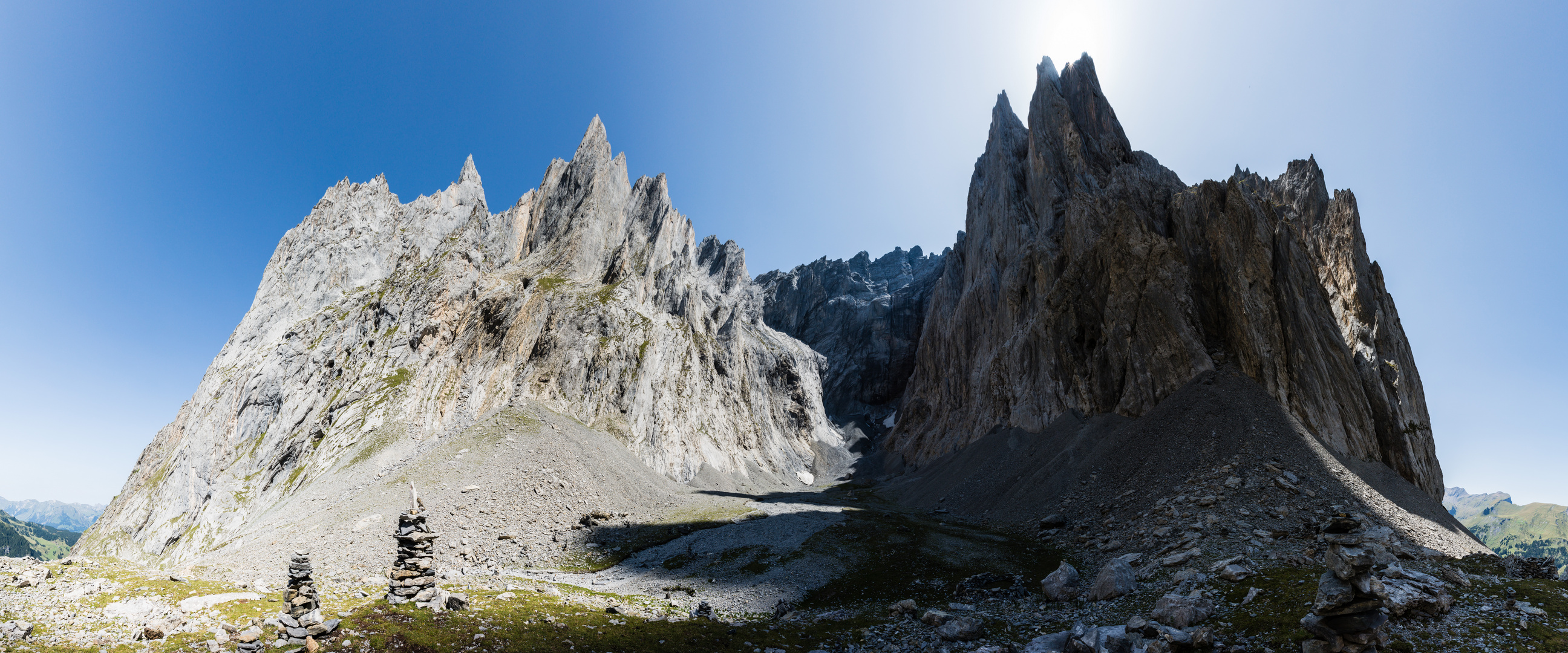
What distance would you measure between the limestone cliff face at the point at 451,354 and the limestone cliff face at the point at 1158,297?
49.7 metres

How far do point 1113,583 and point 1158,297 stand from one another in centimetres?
4968

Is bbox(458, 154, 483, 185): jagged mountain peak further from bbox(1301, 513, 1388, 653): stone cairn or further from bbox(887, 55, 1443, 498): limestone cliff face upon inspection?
bbox(1301, 513, 1388, 653): stone cairn

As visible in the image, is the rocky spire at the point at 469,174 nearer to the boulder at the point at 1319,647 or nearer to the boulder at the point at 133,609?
the boulder at the point at 133,609

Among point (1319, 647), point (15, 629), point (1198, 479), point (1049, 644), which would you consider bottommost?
point (1049, 644)

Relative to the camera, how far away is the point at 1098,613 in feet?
84.2

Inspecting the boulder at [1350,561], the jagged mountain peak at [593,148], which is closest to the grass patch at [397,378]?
the jagged mountain peak at [593,148]

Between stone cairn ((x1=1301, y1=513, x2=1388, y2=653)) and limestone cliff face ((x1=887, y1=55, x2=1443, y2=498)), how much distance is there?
153ft

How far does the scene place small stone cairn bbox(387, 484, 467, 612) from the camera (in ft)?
75.0

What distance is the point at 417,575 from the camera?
23.6 m

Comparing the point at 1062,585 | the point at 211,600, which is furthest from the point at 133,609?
the point at 1062,585

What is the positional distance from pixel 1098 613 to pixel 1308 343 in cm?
4978

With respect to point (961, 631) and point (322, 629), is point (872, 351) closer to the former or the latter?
point (961, 631)

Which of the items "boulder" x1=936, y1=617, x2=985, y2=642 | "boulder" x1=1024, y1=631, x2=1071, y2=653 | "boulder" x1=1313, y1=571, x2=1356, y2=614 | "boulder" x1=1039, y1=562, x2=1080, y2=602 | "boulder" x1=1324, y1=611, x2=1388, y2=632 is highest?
"boulder" x1=1313, y1=571, x2=1356, y2=614

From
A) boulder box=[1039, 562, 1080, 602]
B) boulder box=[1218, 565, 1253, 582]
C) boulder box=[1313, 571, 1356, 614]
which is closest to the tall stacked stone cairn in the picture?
boulder box=[1313, 571, 1356, 614]
